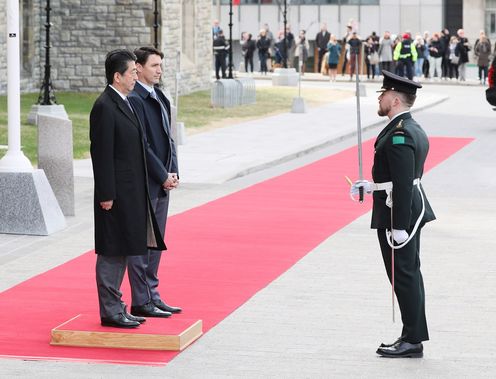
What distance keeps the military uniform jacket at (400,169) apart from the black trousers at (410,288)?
0.14 metres

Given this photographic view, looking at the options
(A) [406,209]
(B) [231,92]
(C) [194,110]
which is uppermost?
(A) [406,209]

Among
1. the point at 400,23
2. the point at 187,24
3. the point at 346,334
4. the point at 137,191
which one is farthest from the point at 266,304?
the point at 400,23

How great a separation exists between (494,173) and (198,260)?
32.0 feet

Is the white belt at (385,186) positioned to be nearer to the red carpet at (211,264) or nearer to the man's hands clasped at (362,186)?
the man's hands clasped at (362,186)

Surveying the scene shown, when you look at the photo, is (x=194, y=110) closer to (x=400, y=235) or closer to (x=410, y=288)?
(x=410, y=288)

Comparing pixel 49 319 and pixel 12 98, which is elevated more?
pixel 12 98

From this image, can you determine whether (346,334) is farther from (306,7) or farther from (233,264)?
(306,7)

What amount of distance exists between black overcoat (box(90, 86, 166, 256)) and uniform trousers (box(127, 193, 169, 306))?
1.46 feet

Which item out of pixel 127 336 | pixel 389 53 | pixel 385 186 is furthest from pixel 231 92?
pixel 385 186

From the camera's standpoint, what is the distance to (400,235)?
364 inches

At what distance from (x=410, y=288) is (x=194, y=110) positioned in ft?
87.5

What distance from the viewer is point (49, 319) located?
1057cm

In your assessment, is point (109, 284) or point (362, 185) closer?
point (362, 185)

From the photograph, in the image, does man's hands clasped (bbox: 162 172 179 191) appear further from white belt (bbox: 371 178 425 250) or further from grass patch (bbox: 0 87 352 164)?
grass patch (bbox: 0 87 352 164)
